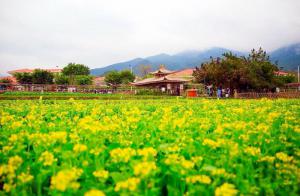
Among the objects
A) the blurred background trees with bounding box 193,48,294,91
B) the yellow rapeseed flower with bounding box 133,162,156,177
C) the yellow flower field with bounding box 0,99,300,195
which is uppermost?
the blurred background trees with bounding box 193,48,294,91

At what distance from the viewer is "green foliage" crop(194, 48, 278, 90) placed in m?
30.0

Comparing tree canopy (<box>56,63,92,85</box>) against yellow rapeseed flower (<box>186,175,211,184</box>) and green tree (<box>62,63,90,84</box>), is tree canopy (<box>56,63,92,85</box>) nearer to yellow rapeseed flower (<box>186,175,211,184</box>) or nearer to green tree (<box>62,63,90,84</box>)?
green tree (<box>62,63,90,84</box>)

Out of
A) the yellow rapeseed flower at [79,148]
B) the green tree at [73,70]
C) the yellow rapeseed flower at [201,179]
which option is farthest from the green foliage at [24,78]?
the yellow rapeseed flower at [201,179]

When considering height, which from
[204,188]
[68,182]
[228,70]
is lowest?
[204,188]

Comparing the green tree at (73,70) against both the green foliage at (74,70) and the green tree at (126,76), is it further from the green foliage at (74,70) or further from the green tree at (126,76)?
the green tree at (126,76)

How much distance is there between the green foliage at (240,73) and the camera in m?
30.0

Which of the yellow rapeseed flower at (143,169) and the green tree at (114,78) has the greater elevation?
the green tree at (114,78)

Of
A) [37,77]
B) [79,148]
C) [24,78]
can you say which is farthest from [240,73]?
[24,78]

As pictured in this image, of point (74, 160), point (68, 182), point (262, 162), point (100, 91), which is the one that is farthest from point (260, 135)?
point (100, 91)

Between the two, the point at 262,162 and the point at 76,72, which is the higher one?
the point at 76,72

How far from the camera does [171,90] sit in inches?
1594

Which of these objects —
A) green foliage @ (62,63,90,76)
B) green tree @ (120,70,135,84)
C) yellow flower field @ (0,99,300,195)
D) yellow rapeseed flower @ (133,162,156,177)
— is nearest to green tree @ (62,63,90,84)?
green foliage @ (62,63,90,76)

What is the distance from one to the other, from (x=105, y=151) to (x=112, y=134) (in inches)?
26.1

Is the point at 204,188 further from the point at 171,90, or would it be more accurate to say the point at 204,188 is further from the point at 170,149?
the point at 171,90
